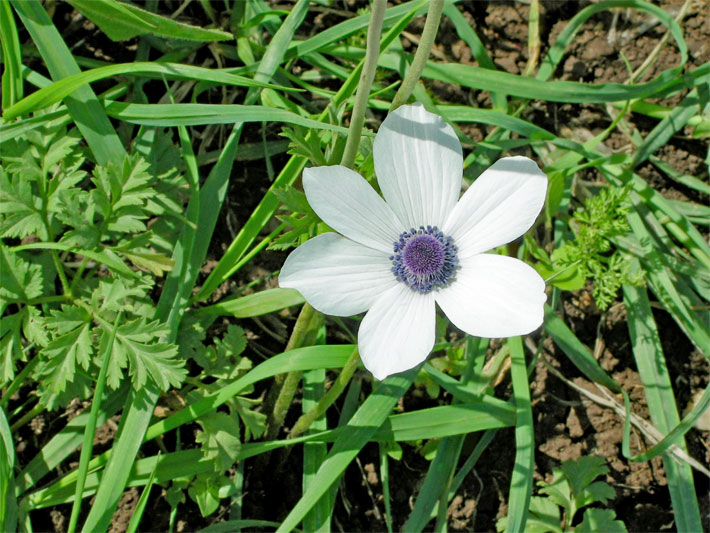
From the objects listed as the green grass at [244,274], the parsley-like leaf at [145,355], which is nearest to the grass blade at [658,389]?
the green grass at [244,274]

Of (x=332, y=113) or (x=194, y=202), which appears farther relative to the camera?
(x=194, y=202)

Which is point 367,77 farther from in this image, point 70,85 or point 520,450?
point 520,450

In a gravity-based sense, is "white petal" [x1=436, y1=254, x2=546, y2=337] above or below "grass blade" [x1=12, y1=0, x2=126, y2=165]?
below

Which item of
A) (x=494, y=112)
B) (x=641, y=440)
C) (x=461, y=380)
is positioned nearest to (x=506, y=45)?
(x=494, y=112)

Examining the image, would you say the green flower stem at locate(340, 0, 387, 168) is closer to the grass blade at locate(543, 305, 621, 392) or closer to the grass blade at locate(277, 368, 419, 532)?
the grass blade at locate(277, 368, 419, 532)

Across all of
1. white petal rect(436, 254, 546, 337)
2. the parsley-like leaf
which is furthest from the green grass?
white petal rect(436, 254, 546, 337)

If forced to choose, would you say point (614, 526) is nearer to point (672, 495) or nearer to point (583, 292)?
point (672, 495)

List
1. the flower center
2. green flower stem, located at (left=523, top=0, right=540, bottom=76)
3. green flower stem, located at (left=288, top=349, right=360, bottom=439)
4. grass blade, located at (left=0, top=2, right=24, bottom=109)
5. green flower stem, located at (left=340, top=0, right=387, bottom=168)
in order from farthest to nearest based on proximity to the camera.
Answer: green flower stem, located at (left=523, top=0, right=540, bottom=76)
grass blade, located at (left=0, top=2, right=24, bottom=109)
green flower stem, located at (left=288, top=349, right=360, bottom=439)
the flower center
green flower stem, located at (left=340, top=0, right=387, bottom=168)
